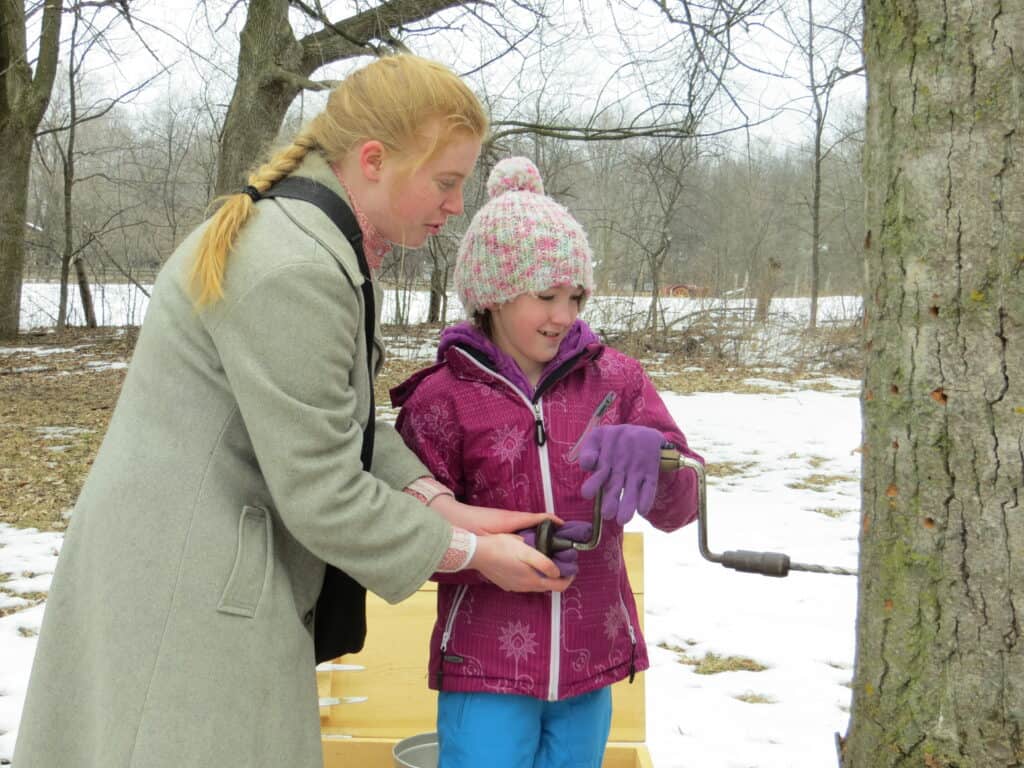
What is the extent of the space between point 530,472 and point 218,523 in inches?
24.8

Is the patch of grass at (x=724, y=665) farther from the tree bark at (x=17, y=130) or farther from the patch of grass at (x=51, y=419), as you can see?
the tree bark at (x=17, y=130)

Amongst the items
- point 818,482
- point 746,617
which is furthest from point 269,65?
point 746,617

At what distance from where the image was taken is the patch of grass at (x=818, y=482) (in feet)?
20.7

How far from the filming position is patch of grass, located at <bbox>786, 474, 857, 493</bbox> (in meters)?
6.30

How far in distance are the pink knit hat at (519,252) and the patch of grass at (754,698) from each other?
6.01 ft

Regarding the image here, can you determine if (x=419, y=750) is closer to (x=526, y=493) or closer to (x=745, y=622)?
(x=526, y=493)

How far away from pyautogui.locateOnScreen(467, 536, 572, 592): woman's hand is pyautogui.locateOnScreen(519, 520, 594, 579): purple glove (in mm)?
19

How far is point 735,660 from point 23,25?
11.0 metres

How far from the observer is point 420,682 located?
253 centimetres

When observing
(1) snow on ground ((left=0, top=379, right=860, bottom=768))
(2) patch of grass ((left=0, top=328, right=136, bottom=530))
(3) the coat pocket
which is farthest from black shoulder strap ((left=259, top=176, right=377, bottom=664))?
(2) patch of grass ((left=0, top=328, right=136, bottom=530))

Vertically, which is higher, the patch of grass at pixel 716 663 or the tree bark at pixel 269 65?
the tree bark at pixel 269 65

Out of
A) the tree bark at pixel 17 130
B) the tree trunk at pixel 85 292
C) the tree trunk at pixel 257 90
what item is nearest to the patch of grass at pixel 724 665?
the tree trunk at pixel 257 90

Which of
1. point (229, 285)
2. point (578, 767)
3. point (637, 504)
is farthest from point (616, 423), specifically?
point (229, 285)

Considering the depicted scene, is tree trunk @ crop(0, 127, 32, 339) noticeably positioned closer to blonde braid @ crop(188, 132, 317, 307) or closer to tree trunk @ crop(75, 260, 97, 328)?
tree trunk @ crop(75, 260, 97, 328)
